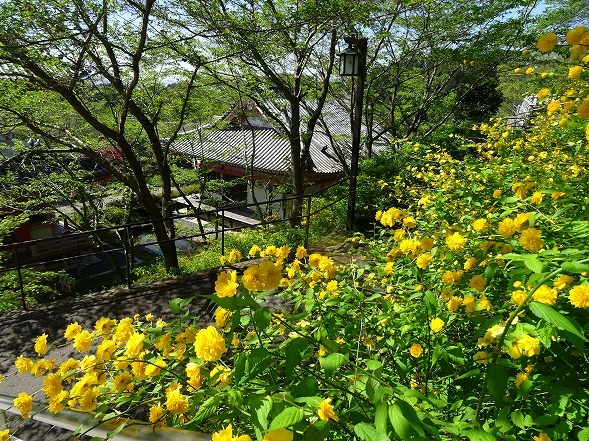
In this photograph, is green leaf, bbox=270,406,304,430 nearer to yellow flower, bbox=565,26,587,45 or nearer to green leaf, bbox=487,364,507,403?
green leaf, bbox=487,364,507,403

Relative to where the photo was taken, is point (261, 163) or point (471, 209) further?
point (261, 163)

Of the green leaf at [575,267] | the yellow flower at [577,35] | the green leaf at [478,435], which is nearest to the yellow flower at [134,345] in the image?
the green leaf at [478,435]

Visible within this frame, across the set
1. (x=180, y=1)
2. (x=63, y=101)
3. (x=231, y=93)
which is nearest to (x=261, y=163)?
(x=231, y=93)

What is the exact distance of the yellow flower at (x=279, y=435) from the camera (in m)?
0.73

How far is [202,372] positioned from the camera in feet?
3.88

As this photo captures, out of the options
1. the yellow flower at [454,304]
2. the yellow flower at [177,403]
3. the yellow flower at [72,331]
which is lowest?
the yellow flower at [177,403]

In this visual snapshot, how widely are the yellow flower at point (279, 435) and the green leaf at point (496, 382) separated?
1.65 ft

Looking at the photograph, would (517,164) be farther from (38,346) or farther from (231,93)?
(231,93)

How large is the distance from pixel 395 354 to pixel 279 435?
87 cm

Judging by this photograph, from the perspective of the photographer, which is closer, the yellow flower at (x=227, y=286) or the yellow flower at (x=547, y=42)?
the yellow flower at (x=227, y=286)

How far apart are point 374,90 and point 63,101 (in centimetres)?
740

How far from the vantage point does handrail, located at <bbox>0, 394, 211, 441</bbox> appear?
77 cm

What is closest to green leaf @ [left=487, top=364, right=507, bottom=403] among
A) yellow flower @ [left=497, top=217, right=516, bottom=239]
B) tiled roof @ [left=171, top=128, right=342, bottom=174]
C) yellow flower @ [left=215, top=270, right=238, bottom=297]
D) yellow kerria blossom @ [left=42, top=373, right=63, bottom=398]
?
yellow flower @ [left=497, top=217, right=516, bottom=239]

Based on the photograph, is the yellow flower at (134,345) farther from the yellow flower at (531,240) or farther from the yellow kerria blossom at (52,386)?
the yellow flower at (531,240)
